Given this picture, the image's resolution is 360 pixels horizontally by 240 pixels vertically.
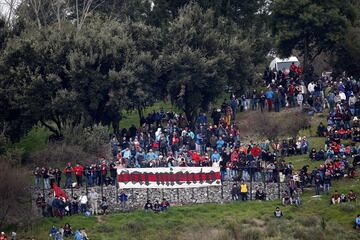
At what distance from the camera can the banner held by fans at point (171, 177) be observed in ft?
201

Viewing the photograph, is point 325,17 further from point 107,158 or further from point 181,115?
point 107,158

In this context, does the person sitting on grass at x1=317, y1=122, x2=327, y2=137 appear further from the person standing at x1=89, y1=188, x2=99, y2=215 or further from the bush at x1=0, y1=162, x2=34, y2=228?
the bush at x1=0, y1=162, x2=34, y2=228

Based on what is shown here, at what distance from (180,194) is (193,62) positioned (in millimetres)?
13709

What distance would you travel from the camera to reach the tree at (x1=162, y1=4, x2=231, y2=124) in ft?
237

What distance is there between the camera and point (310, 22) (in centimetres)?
7856

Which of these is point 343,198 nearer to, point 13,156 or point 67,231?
point 67,231

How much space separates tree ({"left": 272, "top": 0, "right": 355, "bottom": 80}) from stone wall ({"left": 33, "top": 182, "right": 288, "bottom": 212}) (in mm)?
18850

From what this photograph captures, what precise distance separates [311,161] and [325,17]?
60.6 ft

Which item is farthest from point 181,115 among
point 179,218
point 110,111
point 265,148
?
point 179,218

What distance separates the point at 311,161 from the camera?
62.6 metres

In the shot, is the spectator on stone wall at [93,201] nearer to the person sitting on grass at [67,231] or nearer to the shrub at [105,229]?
the shrub at [105,229]

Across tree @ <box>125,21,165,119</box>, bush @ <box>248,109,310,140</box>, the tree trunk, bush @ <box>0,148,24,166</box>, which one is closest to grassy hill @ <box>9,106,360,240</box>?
bush @ <box>0,148,24,166</box>

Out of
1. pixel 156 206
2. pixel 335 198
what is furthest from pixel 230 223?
pixel 335 198

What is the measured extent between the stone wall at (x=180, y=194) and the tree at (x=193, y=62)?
1260 centimetres
